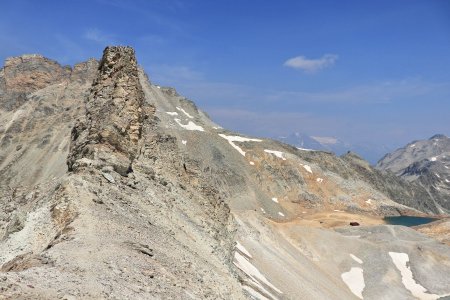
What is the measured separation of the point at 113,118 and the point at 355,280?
→ 42508 mm

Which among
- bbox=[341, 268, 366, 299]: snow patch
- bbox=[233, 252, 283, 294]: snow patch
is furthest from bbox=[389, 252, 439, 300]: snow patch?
bbox=[233, 252, 283, 294]: snow patch

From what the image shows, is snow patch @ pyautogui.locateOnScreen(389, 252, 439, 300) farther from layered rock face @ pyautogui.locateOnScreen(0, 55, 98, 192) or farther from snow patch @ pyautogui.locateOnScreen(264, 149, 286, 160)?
snow patch @ pyautogui.locateOnScreen(264, 149, 286, 160)

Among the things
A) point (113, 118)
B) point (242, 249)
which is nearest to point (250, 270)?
point (242, 249)

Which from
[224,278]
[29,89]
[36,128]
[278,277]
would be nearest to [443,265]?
[278,277]

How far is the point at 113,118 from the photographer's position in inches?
1225

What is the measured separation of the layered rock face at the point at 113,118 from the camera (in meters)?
29.1

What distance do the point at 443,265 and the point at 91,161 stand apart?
58.1 metres

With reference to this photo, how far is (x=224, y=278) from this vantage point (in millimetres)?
27875

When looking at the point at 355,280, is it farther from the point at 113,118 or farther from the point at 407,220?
the point at 407,220

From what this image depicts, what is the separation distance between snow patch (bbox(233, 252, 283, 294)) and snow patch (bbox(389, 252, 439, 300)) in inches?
1063

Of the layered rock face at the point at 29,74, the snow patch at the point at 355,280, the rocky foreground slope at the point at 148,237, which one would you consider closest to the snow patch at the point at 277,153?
the rocky foreground slope at the point at 148,237

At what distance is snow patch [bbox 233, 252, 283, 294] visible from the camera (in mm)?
41531

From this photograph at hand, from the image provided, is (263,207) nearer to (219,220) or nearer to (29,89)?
(219,220)

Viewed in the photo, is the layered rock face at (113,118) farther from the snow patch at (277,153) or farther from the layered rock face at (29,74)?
the layered rock face at (29,74)
